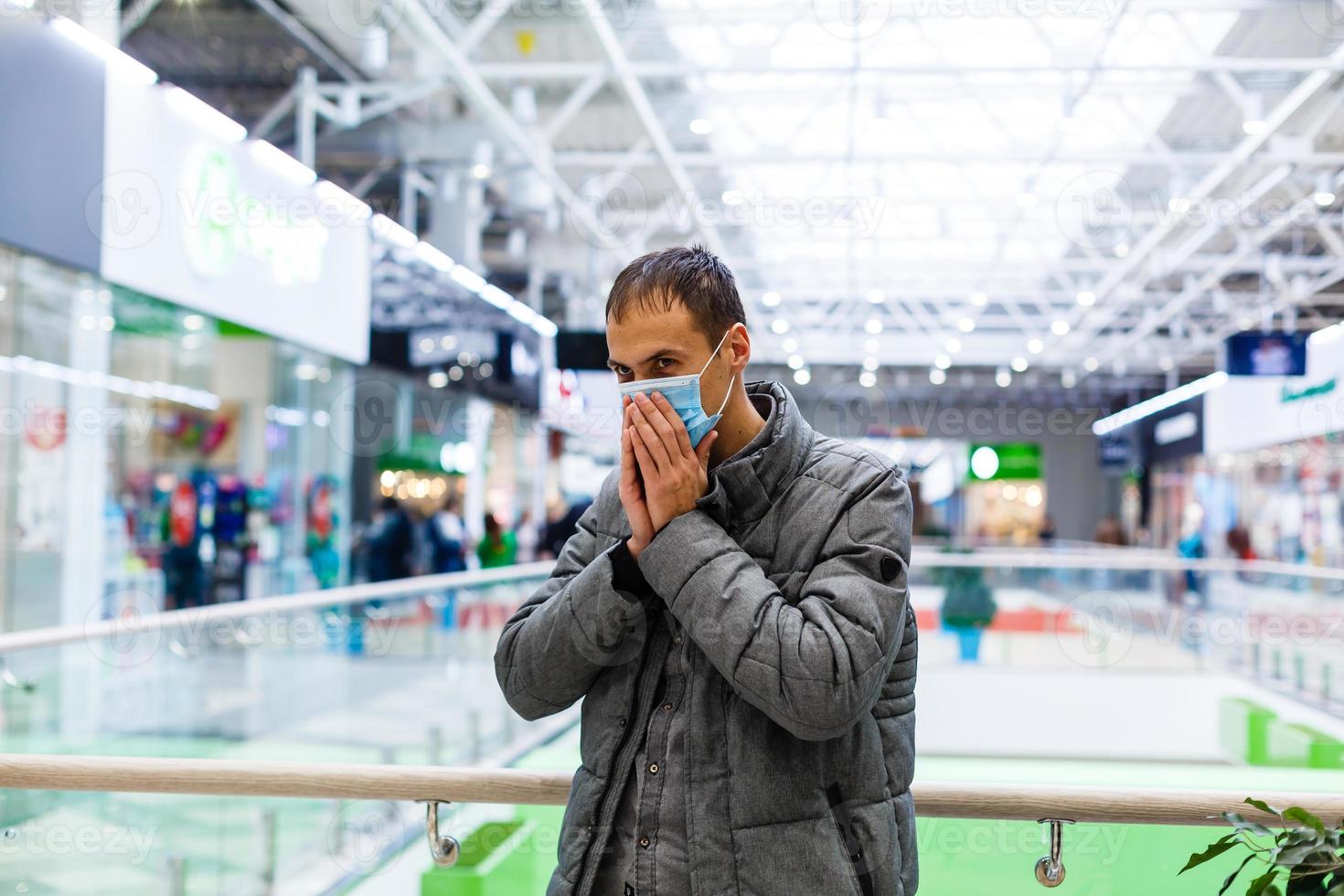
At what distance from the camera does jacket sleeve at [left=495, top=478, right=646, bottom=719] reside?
1302 mm

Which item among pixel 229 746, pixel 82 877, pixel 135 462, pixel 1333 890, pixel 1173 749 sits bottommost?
pixel 1173 749

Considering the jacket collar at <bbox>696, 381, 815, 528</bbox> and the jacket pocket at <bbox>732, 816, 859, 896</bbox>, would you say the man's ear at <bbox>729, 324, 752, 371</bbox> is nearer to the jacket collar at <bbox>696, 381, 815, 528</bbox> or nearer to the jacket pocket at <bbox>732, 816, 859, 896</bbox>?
the jacket collar at <bbox>696, 381, 815, 528</bbox>

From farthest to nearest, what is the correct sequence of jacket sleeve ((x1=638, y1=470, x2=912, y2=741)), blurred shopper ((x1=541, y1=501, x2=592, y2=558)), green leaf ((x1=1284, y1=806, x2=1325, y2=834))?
blurred shopper ((x1=541, y1=501, x2=592, y2=558)) < green leaf ((x1=1284, y1=806, x2=1325, y2=834)) < jacket sleeve ((x1=638, y1=470, x2=912, y2=741))

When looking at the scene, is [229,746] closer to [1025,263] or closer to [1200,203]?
[1200,203]

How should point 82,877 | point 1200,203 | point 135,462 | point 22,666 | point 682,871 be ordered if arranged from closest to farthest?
point 682,871 → point 82,877 → point 22,666 → point 135,462 → point 1200,203

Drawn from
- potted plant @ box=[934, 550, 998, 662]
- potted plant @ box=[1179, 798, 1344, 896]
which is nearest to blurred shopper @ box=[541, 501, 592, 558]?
potted plant @ box=[934, 550, 998, 662]

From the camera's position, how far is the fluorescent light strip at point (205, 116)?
23.3 ft

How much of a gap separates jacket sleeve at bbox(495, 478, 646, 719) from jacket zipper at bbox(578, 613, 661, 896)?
0.04m

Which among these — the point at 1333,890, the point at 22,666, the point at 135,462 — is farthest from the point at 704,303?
the point at 135,462

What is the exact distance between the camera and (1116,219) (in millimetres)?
14984

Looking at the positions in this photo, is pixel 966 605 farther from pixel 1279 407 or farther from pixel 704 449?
pixel 1279 407

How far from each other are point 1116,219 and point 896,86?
6.13 meters

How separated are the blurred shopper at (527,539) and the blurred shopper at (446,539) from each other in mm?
6545

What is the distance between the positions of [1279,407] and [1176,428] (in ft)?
26.4
